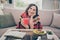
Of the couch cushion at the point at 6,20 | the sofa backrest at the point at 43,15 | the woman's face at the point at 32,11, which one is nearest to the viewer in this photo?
the woman's face at the point at 32,11

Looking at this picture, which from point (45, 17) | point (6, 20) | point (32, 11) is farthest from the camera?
point (45, 17)

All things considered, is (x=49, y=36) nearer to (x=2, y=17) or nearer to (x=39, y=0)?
(x=2, y=17)

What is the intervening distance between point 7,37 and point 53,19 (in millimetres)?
1599

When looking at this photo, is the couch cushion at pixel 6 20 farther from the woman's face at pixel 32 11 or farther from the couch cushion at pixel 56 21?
the couch cushion at pixel 56 21

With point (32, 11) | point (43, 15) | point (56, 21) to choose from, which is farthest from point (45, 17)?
point (32, 11)

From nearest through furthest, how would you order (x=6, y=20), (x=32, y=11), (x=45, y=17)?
1. (x=32, y=11)
2. (x=6, y=20)
3. (x=45, y=17)

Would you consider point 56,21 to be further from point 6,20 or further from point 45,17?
point 6,20

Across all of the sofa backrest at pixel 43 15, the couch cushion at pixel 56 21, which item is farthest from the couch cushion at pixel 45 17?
the couch cushion at pixel 56 21

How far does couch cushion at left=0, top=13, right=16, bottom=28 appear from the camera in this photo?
312 centimetres

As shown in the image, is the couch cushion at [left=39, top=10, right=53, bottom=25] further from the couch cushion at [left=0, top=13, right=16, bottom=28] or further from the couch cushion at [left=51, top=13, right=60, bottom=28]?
the couch cushion at [left=0, top=13, right=16, bottom=28]

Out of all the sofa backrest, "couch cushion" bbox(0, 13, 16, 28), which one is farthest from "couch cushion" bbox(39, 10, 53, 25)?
"couch cushion" bbox(0, 13, 16, 28)

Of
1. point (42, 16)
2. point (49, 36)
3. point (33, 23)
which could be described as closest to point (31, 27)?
point (33, 23)

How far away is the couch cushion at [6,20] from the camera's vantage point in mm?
3119

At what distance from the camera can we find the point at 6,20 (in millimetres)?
3199
